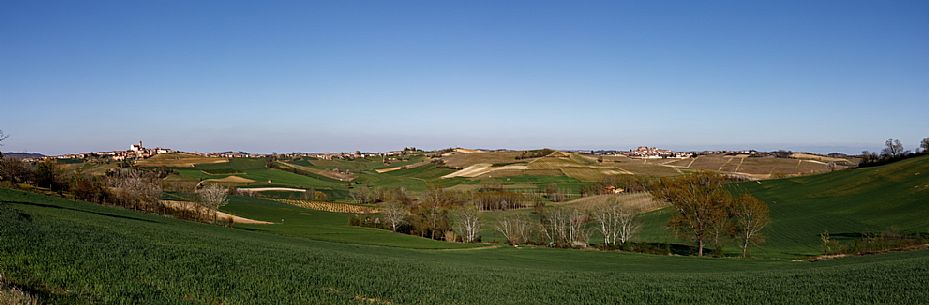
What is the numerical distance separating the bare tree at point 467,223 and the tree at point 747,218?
1241 inches

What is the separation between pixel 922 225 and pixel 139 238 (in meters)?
76.9

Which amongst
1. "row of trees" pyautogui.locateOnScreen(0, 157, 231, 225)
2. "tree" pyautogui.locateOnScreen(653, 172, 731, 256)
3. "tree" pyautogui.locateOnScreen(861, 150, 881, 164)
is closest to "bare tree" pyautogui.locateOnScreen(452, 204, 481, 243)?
"tree" pyautogui.locateOnScreen(653, 172, 731, 256)

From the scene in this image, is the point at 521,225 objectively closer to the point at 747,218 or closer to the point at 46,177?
the point at 747,218

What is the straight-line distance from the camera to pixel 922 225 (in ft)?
208

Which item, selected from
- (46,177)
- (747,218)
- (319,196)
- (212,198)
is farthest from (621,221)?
(46,177)

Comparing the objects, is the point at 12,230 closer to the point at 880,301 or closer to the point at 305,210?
the point at 880,301

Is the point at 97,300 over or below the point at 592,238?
over

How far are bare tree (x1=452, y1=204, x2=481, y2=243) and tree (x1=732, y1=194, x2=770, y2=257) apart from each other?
3153 cm

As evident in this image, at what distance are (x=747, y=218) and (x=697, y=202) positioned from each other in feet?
18.3

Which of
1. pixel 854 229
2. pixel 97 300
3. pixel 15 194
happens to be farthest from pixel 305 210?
pixel 97 300

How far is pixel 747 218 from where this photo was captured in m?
59.7

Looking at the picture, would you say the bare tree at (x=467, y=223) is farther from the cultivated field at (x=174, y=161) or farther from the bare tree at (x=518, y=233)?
the cultivated field at (x=174, y=161)

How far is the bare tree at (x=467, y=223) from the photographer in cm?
7469

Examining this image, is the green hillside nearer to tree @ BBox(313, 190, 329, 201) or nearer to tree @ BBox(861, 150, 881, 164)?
tree @ BBox(861, 150, 881, 164)
